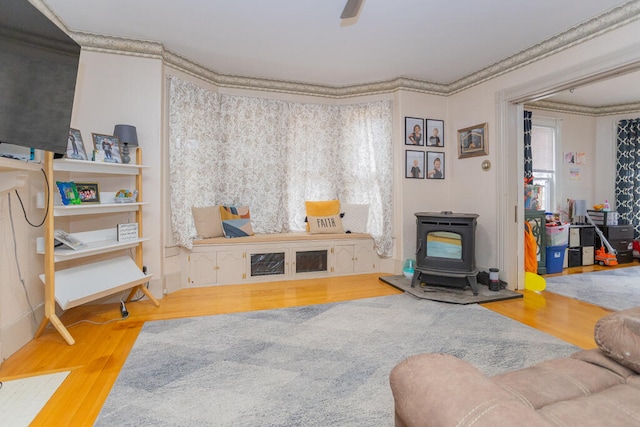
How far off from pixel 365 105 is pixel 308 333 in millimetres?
3372

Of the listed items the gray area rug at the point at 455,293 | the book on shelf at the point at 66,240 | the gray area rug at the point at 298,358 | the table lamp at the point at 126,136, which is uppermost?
the table lamp at the point at 126,136

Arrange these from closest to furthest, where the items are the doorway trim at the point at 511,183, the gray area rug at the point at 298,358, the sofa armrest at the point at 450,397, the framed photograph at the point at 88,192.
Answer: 1. the sofa armrest at the point at 450,397
2. the gray area rug at the point at 298,358
3. the framed photograph at the point at 88,192
4. the doorway trim at the point at 511,183

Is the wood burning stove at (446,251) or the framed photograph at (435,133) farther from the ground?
the framed photograph at (435,133)

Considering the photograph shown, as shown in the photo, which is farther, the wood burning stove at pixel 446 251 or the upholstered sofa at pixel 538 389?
the wood burning stove at pixel 446 251

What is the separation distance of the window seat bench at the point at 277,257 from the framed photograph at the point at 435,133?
1.62 meters

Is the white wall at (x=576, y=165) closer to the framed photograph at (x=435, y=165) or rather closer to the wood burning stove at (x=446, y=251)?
the framed photograph at (x=435, y=165)

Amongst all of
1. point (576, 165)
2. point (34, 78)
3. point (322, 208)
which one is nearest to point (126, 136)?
point (34, 78)

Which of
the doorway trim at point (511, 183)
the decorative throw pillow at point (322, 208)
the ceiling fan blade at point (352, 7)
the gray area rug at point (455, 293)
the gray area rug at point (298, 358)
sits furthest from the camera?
the decorative throw pillow at point (322, 208)

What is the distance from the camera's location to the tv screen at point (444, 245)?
3.68 metres

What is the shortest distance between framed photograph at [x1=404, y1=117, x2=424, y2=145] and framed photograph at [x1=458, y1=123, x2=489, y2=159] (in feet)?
1.72

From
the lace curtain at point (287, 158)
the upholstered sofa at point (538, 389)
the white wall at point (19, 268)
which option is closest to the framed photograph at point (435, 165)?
the lace curtain at point (287, 158)

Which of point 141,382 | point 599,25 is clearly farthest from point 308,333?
point 599,25

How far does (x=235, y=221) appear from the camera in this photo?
14.0ft

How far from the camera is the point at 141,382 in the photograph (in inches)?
75.6
